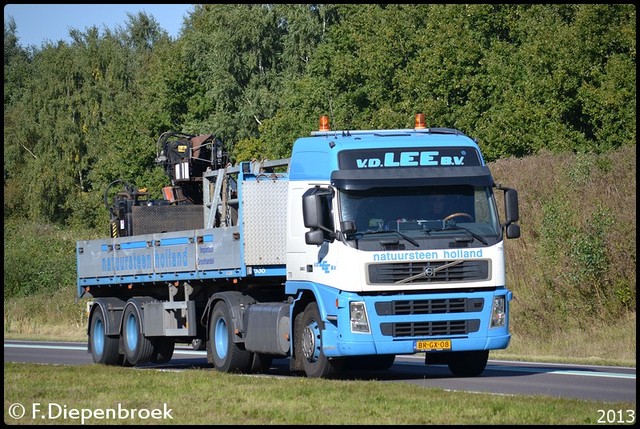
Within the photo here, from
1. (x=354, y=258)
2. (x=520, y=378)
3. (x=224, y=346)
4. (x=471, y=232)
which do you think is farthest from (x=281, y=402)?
(x=224, y=346)

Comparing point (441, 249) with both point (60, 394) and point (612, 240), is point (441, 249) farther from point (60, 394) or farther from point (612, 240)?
point (612, 240)

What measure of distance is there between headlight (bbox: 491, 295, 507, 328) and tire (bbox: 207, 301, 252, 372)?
433 cm

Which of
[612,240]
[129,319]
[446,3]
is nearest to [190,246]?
[129,319]

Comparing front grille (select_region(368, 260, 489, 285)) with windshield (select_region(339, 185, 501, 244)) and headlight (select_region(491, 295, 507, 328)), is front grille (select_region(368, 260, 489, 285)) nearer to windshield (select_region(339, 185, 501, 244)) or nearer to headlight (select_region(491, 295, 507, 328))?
windshield (select_region(339, 185, 501, 244))

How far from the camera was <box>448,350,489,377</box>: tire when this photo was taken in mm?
19359

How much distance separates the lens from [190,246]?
74.0 ft

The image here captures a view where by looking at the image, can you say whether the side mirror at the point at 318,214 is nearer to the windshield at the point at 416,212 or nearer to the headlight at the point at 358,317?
the windshield at the point at 416,212

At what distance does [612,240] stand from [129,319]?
13076 mm

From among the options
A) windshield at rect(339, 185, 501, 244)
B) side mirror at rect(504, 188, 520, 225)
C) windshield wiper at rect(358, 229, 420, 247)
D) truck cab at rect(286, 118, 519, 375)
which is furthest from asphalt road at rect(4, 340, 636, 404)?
side mirror at rect(504, 188, 520, 225)

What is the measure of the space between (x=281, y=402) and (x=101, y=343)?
39.3ft

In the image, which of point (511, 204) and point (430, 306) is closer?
point (430, 306)

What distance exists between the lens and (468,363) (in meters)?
19.6

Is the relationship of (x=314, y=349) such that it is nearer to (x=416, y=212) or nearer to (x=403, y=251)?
(x=403, y=251)

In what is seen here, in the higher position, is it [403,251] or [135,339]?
[403,251]
